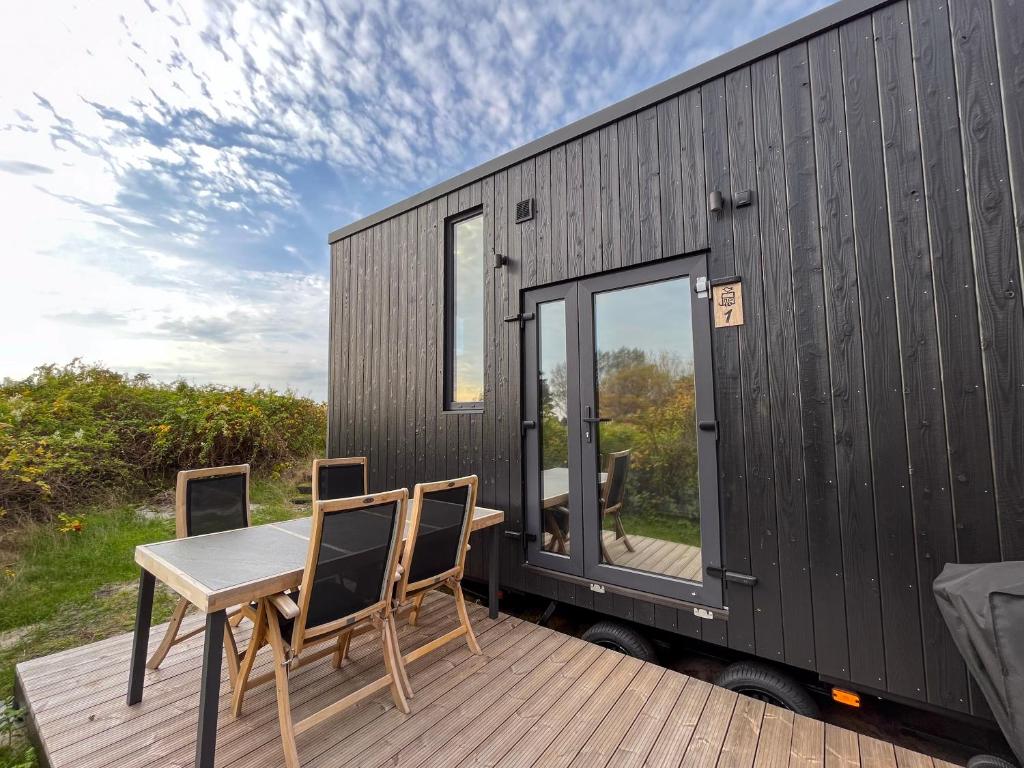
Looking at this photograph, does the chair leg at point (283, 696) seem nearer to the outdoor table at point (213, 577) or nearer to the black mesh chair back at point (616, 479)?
the outdoor table at point (213, 577)

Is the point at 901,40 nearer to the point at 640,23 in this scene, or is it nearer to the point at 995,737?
the point at 640,23

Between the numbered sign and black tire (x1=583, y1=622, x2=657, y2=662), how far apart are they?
2.00 m

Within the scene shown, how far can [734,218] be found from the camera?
2389mm

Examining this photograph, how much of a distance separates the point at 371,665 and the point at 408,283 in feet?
10.8

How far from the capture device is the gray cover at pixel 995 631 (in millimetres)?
1201

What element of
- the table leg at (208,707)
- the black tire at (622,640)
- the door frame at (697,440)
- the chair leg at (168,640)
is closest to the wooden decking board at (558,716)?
the black tire at (622,640)

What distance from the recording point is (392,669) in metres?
2.00

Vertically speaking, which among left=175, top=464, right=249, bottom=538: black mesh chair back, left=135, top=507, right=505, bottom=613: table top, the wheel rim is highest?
left=175, top=464, right=249, bottom=538: black mesh chair back

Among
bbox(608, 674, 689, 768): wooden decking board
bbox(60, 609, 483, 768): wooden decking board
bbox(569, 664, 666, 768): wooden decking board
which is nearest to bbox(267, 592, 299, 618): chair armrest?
bbox(60, 609, 483, 768): wooden decking board

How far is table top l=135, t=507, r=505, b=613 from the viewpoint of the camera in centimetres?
157

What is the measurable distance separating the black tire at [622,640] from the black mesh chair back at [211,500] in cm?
241

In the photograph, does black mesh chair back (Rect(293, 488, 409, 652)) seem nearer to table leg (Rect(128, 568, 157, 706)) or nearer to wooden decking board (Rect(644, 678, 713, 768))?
table leg (Rect(128, 568, 157, 706))

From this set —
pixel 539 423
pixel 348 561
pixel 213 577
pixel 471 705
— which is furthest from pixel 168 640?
pixel 539 423

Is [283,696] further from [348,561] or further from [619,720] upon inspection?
[619,720]
